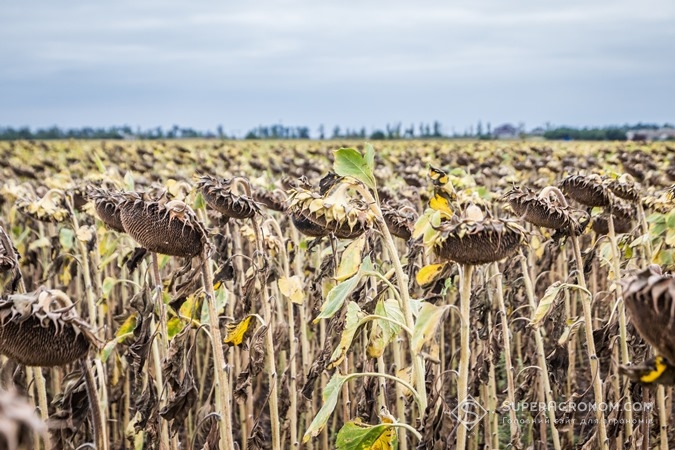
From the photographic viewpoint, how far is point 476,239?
5.96ft

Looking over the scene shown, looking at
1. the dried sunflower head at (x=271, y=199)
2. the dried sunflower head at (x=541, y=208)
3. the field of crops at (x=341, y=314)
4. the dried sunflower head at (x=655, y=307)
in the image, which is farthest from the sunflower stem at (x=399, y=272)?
the dried sunflower head at (x=271, y=199)

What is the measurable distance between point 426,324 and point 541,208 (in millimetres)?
957

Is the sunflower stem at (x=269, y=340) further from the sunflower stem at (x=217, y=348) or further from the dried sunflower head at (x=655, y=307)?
the dried sunflower head at (x=655, y=307)

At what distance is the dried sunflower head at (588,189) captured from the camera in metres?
2.99

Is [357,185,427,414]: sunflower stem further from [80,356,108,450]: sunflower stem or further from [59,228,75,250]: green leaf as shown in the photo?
[59,228,75,250]: green leaf

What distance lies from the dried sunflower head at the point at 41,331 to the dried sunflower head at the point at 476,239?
3.04ft

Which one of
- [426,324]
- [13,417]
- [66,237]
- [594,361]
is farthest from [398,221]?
[66,237]

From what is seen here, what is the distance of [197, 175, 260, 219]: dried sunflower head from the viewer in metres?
2.71

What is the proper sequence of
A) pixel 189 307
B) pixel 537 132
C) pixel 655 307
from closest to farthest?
pixel 655 307
pixel 189 307
pixel 537 132

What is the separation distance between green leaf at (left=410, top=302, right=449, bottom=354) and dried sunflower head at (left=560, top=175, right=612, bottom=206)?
1.39 meters

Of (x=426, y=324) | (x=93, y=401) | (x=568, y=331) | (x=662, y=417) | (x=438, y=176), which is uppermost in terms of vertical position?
(x=438, y=176)

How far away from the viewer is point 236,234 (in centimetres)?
413

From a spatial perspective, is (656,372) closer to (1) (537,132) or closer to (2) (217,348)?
(2) (217,348)

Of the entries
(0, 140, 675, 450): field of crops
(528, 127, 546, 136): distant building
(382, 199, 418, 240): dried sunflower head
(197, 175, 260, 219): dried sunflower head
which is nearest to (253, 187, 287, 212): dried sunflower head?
(0, 140, 675, 450): field of crops
